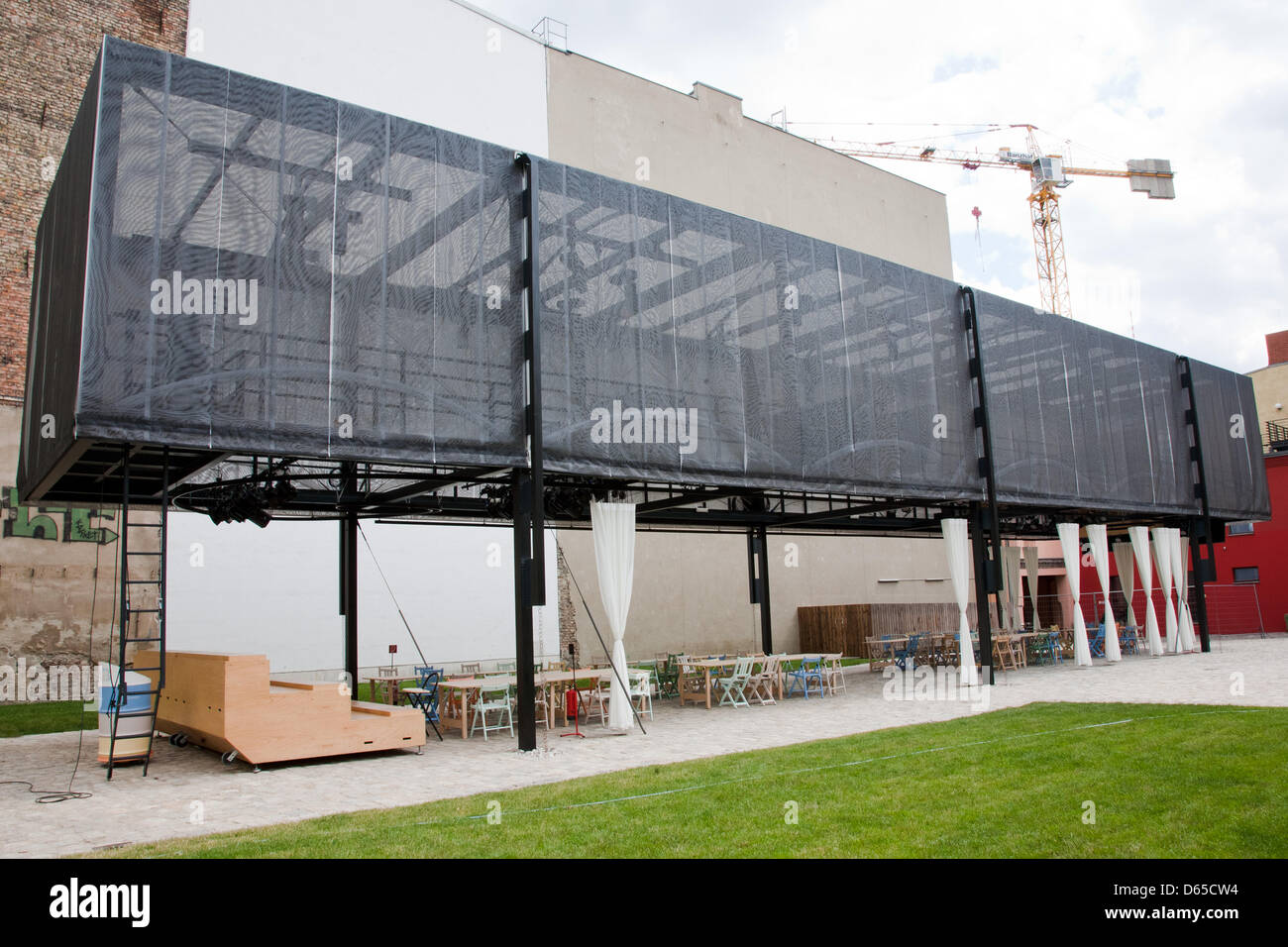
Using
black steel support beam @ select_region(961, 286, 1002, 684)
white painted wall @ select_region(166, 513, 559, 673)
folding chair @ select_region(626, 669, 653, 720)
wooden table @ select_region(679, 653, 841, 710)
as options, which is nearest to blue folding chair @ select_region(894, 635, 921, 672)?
black steel support beam @ select_region(961, 286, 1002, 684)

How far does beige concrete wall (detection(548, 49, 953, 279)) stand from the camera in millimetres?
26031

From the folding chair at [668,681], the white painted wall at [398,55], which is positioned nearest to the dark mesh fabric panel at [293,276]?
the folding chair at [668,681]

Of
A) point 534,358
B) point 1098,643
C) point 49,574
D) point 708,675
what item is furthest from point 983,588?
point 49,574

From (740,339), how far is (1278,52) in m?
6.96

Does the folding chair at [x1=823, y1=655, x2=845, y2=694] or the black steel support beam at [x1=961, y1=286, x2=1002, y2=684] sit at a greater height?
the black steel support beam at [x1=961, y1=286, x2=1002, y2=684]

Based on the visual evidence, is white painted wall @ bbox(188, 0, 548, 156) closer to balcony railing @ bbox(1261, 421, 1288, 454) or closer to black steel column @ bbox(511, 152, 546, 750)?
black steel column @ bbox(511, 152, 546, 750)

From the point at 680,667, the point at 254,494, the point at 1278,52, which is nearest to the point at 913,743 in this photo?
the point at 680,667

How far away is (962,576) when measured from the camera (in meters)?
16.0

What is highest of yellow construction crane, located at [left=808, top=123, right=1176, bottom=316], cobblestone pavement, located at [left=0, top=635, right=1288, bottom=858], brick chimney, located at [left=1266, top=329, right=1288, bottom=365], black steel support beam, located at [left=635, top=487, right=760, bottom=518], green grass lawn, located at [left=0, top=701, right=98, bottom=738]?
yellow construction crane, located at [left=808, top=123, right=1176, bottom=316]

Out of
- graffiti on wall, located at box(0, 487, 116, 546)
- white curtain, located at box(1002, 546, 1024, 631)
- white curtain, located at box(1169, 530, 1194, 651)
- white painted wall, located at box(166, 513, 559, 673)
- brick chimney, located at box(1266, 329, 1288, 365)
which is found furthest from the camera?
brick chimney, located at box(1266, 329, 1288, 365)

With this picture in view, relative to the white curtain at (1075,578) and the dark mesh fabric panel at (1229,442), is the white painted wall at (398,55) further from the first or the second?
the dark mesh fabric panel at (1229,442)

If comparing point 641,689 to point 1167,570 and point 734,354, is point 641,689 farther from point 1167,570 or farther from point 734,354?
point 1167,570

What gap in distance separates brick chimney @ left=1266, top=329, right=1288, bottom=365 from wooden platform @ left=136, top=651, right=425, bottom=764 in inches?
1606
